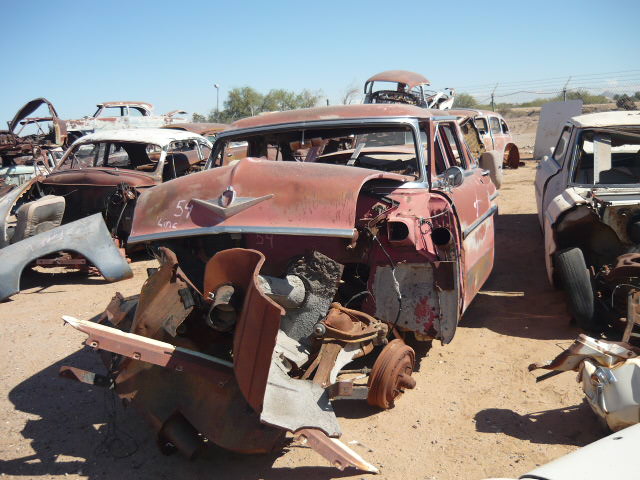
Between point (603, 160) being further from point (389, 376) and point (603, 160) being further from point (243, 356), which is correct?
point (243, 356)

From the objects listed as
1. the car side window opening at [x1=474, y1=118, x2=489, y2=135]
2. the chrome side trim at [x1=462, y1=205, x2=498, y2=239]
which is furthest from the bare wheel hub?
the car side window opening at [x1=474, y1=118, x2=489, y2=135]

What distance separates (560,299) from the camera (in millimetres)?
5914

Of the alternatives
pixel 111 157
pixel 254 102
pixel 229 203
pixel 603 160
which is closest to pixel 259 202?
pixel 229 203

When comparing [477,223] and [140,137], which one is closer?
[477,223]

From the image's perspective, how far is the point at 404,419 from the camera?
3736 mm

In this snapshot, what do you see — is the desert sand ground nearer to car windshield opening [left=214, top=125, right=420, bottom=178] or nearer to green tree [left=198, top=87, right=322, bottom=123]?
car windshield opening [left=214, top=125, right=420, bottom=178]

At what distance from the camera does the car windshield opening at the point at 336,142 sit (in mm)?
5004

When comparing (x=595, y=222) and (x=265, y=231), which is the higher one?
(x=265, y=231)

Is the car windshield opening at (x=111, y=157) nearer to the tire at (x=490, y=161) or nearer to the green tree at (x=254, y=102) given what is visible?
the tire at (x=490, y=161)

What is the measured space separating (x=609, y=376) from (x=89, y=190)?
7.39 m

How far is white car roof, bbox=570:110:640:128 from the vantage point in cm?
603

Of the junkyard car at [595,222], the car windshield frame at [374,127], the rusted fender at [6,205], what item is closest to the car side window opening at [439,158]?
the car windshield frame at [374,127]

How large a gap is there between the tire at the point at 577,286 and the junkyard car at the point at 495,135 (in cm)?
897

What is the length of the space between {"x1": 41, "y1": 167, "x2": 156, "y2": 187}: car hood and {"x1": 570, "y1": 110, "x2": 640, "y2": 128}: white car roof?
19.0 ft
